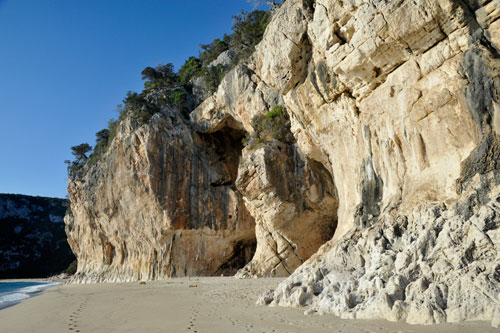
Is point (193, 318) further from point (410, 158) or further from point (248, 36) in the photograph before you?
point (248, 36)

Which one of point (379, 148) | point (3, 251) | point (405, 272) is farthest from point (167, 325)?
point (3, 251)

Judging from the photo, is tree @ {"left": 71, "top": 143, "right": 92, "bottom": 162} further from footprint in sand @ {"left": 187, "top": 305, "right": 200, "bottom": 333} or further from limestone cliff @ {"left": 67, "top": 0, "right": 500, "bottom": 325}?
footprint in sand @ {"left": 187, "top": 305, "right": 200, "bottom": 333}

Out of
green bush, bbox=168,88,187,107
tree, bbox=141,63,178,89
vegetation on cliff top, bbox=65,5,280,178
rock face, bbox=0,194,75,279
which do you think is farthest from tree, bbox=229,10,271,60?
rock face, bbox=0,194,75,279

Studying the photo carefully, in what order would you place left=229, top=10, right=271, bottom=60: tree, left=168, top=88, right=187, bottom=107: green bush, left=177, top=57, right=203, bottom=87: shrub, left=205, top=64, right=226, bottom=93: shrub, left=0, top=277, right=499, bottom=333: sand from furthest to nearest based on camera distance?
left=177, top=57, right=203, bottom=87: shrub → left=168, top=88, right=187, bottom=107: green bush → left=205, top=64, right=226, bottom=93: shrub → left=229, top=10, right=271, bottom=60: tree → left=0, top=277, right=499, bottom=333: sand

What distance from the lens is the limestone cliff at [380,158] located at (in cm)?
636

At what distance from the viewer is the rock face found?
59281 millimetres

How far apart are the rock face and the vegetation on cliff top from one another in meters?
27.1

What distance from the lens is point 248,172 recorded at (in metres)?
19.3

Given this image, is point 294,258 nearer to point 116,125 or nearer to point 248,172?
point 248,172

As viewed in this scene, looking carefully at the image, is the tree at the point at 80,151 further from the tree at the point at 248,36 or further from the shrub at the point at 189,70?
the tree at the point at 248,36

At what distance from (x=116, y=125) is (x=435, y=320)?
2888 centimetres

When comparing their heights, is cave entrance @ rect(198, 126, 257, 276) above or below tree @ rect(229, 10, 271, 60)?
below

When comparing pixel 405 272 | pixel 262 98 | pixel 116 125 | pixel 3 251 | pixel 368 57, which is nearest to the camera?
pixel 405 272

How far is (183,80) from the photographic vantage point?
102ft
